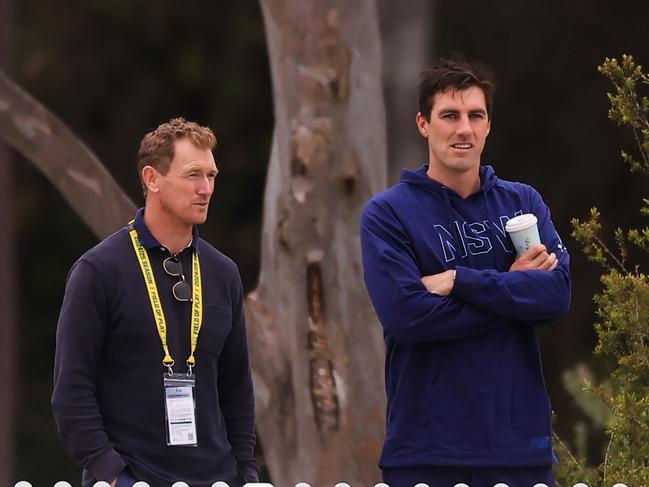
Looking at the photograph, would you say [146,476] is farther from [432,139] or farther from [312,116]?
[312,116]

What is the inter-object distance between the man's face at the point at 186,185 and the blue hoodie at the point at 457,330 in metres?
0.56

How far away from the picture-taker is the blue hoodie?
461 centimetres

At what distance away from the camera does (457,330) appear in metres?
4.64

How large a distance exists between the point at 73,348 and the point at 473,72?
1443mm

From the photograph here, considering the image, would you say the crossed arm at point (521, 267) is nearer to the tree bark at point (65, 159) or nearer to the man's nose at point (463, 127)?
the man's nose at point (463, 127)

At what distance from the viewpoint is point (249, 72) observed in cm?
1645

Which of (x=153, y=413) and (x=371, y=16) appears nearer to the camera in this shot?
(x=153, y=413)

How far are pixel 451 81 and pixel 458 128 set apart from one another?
16 centimetres

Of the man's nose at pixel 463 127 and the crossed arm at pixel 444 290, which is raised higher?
the man's nose at pixel 463 127

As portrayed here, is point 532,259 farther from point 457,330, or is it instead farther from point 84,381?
point 84,381

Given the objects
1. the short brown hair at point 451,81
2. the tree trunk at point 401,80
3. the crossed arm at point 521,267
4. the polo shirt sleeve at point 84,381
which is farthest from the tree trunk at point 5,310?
the polo shirt sleeve at point 84,381

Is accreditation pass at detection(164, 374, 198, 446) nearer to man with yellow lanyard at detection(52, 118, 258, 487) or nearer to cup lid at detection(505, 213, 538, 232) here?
man with yellow lanyard at detection(52, 118, 258, 487)

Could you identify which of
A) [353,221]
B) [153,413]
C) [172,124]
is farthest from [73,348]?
[353,221]

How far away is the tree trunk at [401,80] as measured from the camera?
26.9 feet
